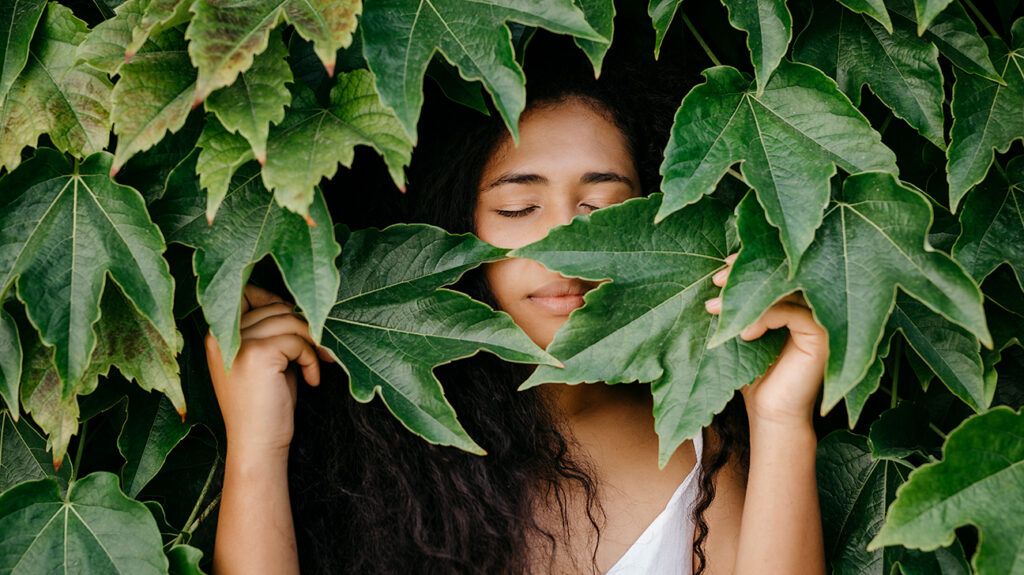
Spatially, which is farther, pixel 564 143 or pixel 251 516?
pixel 564 143

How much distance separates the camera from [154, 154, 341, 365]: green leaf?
1.26 m

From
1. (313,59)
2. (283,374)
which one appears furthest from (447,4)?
(283,374)

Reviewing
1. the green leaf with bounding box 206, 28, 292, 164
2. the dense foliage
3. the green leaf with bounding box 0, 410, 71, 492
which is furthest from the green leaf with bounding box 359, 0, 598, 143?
the green leaf with bounding box 0, 410, 71, 492

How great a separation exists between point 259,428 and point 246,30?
2.16 ft

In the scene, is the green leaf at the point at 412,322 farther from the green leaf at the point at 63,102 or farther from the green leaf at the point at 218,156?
the green leaf at the point at 63,102

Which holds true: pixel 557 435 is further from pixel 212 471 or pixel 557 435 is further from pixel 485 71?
pixel 485 71

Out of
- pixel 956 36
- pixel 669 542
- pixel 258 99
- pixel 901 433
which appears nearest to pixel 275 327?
pixel 258 99

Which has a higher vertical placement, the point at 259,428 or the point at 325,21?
the point at 325,21

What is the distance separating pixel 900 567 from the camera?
1436 millimetres

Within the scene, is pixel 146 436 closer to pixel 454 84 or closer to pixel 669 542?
pixel 454 84

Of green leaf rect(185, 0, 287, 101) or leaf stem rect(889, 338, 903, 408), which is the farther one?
leaf stem rect(889, 338, 903, 408)

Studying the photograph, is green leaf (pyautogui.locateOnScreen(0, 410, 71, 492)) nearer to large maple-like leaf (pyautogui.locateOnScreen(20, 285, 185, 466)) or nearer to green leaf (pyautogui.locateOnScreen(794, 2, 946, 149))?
large maple-like leaf (pyautogui.locateOnScreen(20, 285, 185, 466))

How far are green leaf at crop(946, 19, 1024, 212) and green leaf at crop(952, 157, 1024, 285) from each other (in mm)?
57

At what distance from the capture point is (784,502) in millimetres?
1584
